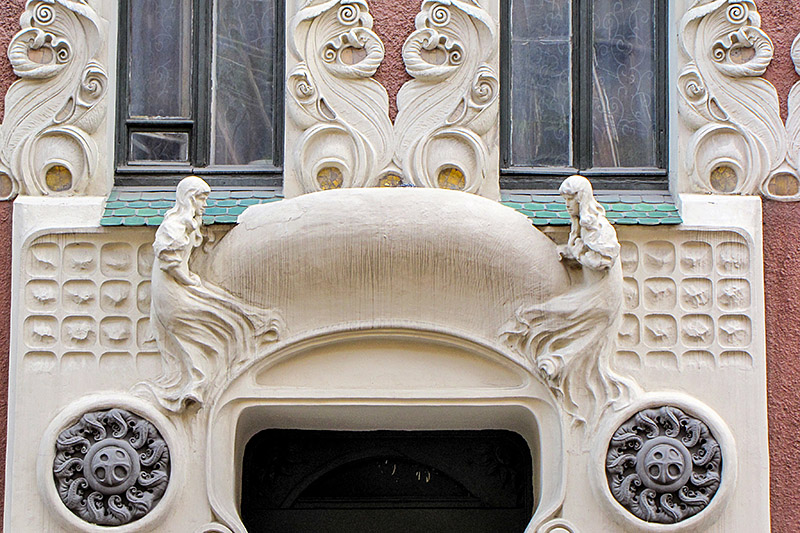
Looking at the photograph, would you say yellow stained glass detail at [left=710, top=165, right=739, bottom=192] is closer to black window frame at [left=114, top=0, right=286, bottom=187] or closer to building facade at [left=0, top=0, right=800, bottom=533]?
building facade at [left=0, top=0, right=800, bottom=533]

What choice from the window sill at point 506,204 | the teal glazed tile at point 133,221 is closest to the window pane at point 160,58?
the window sill at point 506,204

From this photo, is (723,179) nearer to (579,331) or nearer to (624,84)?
(624,84)

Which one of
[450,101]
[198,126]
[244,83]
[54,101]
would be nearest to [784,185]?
[450,101]

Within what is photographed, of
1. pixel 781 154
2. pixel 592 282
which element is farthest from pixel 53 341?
pixel 781 154

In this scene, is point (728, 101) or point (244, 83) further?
point (244, 83)

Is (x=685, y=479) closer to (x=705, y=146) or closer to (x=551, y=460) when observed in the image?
(x=551, y=460)

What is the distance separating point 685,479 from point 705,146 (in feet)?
5.95

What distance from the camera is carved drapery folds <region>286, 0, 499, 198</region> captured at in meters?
8.31

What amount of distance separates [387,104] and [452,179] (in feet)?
1.75

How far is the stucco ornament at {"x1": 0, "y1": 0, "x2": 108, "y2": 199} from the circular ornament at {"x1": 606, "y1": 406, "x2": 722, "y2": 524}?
10.3ft

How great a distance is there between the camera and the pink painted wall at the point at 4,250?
8.11 meters

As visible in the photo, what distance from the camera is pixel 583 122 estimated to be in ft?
28.2

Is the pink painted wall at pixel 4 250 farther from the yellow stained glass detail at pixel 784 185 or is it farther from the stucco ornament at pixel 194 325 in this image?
the yellow stained glass detail at pixel 784 185

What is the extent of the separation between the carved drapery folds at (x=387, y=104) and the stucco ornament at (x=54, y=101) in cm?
107
